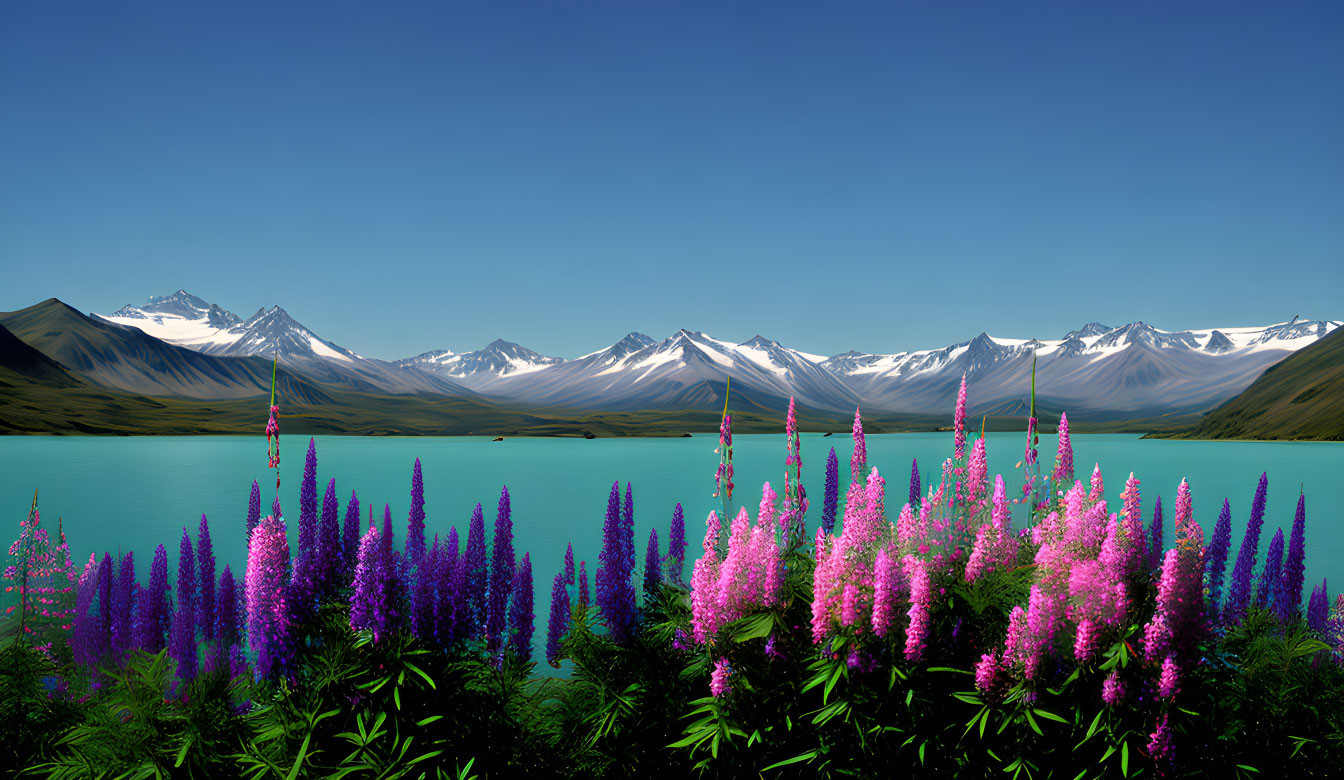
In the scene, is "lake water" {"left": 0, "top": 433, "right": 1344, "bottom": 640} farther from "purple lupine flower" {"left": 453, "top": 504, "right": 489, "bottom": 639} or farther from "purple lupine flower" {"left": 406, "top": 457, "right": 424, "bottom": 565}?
"purple lupine flower" {"left": 453, "top": 504, "right": 489, "bottom": 639}

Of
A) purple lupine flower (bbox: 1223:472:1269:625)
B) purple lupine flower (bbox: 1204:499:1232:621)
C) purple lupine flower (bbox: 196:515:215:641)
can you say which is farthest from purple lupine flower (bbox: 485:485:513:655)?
purple lupine flower (bbox: 1223:472:1269:625)

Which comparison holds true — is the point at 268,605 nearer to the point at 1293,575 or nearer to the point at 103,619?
the point at 103,619

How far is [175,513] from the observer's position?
48438 mm

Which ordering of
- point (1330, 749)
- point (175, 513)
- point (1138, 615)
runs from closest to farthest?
point (1138, 615)
point (1330, 749)
point (175, 513)

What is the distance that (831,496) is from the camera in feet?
43.8

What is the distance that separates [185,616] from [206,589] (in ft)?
1.66

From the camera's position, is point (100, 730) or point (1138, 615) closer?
point (1138, 615)

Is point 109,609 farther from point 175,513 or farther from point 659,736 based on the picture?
point 175,513

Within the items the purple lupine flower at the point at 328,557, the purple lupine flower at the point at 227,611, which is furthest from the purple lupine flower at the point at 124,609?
the purple lupine flower at the point at 328,557

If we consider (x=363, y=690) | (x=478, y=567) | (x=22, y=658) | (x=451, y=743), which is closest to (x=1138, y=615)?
(x=451, y=743)

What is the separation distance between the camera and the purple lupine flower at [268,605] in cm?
477

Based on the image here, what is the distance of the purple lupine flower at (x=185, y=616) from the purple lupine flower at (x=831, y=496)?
11101 mm

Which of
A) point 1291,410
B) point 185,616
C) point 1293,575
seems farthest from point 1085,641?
point 1291,410

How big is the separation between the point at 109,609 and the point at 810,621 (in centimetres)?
1389
